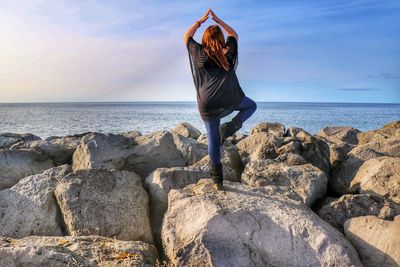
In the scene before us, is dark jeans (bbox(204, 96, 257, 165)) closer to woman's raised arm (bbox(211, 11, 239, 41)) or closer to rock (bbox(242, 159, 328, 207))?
woman's raised arm (bbox(211, 11, 239, 41))

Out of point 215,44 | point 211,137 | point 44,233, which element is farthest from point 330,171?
point 44,233

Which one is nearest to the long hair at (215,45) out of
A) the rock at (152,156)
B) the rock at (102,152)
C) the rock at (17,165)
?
the rock at (152,156)

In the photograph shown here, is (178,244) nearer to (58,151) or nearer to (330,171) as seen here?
(330,171)

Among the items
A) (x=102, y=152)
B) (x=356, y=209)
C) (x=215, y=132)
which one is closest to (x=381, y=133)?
(x=356, y=209)

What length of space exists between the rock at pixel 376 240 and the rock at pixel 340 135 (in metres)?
12.1

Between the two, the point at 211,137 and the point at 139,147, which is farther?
the point at 139,147

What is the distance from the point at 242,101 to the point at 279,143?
3.85 metres

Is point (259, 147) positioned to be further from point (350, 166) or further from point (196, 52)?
point (196, 52)

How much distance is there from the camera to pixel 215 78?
6.74 m

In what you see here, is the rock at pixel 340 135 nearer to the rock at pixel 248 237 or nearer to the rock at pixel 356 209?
the rock at pixel 356 209

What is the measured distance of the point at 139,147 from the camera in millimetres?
9984

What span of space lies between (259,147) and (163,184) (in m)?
3.24

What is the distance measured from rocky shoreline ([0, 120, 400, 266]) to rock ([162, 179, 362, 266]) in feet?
0.04

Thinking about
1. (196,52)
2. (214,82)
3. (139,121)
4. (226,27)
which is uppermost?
(226,27)
